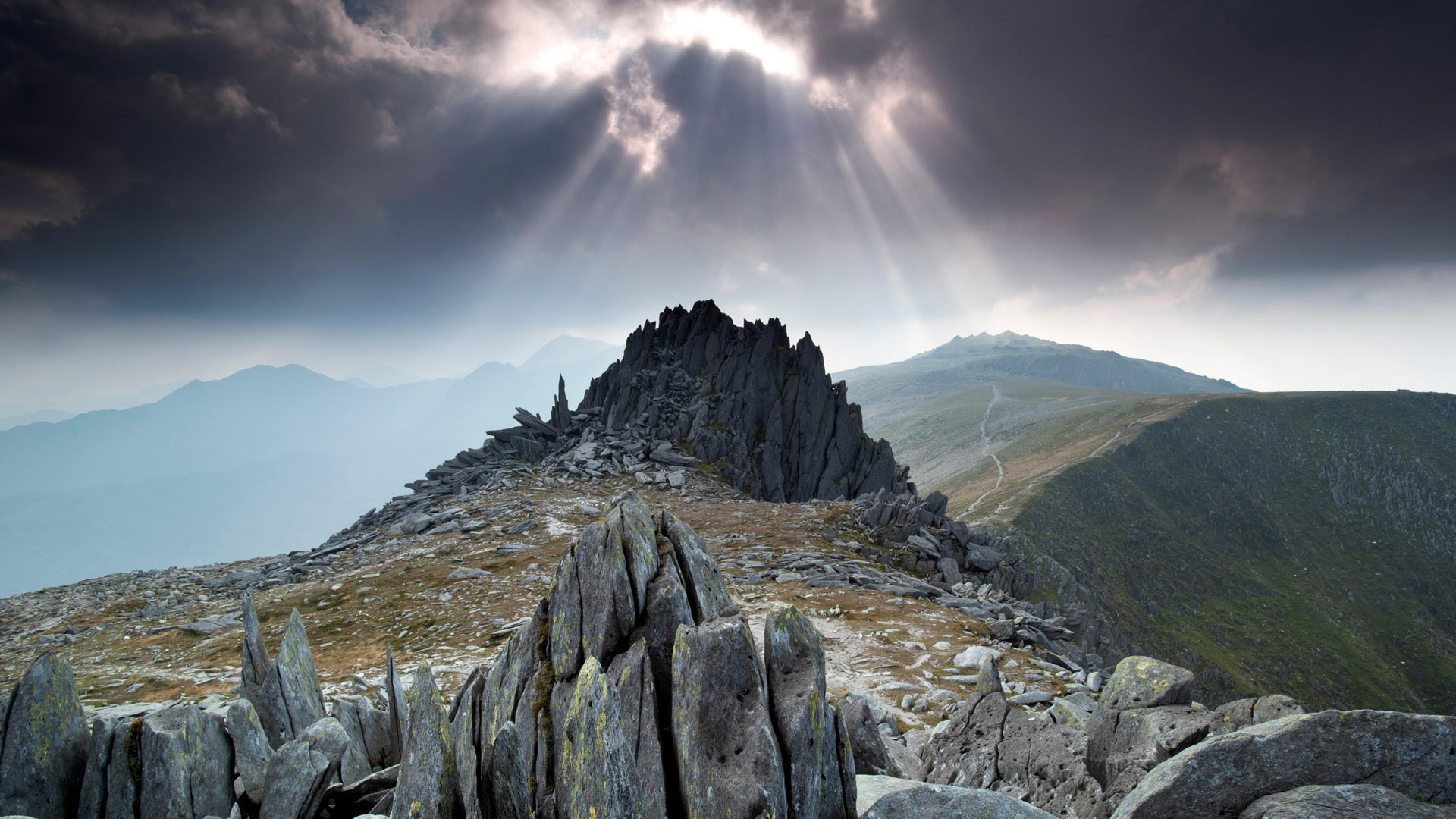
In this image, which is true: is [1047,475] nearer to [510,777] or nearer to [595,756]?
[595,756]

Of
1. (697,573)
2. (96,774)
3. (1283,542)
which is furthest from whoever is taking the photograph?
(1283,542)

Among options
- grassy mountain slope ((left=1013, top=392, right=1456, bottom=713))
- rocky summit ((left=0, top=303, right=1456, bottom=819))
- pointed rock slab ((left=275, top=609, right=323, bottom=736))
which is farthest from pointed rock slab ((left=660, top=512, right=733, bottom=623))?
grassy mountain slope ((left=1013, top=392, right=1456, bottom=713))

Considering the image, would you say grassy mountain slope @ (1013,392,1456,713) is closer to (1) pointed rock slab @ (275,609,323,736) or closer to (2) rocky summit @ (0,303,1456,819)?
(2) rocky summit @ (0,303,1456,819)

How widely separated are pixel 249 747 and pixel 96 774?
2.64 meters

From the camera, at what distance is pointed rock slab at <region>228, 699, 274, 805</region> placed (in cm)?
1165

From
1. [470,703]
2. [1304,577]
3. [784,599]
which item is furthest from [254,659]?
[1304,577]

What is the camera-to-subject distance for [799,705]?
905cm

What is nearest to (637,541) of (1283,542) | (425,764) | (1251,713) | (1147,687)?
(425,764)

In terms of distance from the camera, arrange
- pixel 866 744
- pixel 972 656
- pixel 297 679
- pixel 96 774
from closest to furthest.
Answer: pixel 96 774
pixel 866 744
pixel 297 679
pixel 972 656

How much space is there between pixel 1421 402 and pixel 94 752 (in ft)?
1053

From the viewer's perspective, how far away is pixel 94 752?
11219mm

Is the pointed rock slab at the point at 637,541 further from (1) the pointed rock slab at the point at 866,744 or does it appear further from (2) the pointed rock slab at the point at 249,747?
(2) the pointed rock slab at the point at 249,747

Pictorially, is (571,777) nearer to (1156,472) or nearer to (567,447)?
(567,447)

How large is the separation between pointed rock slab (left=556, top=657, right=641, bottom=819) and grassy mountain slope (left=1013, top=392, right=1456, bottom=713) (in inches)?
3273
